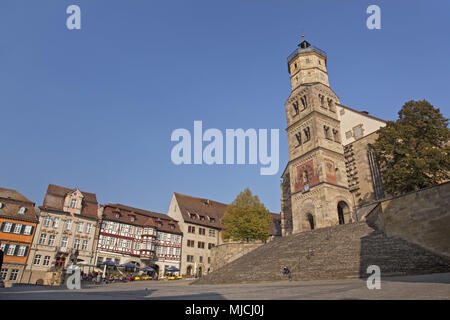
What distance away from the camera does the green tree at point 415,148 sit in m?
24.1

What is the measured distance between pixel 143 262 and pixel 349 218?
31378mm

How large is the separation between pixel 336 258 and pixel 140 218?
37.1 metres

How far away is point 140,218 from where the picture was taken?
49438mm

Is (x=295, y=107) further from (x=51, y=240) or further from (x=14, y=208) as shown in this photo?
(x=14, y=208)

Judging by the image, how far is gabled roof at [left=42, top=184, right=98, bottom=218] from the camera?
134 feet

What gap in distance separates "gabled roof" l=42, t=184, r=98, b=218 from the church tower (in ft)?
97.5

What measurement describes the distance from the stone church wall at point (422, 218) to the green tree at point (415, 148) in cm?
406

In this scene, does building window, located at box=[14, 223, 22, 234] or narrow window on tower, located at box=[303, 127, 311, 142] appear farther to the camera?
narrow window on tower, located at box=[303, 127, 311, 142]

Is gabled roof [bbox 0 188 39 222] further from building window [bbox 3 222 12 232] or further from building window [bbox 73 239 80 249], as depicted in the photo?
building window [bbox 73 239 80 249]

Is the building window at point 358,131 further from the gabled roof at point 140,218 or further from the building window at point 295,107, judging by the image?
the gabled roof at point 140,218

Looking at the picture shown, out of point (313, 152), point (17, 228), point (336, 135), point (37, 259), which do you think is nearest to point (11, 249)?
point (17, 228)

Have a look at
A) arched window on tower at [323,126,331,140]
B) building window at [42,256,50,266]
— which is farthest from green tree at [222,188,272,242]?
building window at [42,256,50,266]

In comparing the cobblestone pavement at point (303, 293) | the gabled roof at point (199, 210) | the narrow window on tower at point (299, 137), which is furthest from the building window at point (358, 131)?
the cobblestone pavement at point (303, 293)
